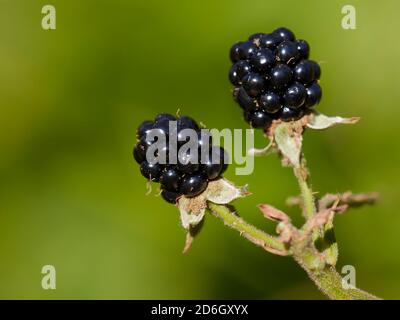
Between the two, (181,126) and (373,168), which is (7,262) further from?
(373,168)

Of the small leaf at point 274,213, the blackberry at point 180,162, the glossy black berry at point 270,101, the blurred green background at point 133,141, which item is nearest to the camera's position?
the small leaf at point 274,213

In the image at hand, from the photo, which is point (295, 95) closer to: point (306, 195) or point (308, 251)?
point (306, 195)

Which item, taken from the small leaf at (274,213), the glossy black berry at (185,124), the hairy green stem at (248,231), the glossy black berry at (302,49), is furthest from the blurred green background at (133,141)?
Result: the small leaf at (274,213)

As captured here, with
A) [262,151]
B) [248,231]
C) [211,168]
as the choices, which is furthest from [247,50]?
[248,231]

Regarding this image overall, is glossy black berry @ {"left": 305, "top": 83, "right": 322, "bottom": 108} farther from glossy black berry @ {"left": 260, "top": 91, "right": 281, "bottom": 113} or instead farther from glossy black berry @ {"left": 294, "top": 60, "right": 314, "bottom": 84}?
glossy black berry @ {"left": 260, "top": 91, "right": 281, "bottom": 113}

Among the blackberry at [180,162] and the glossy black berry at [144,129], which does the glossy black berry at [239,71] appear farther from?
the glossy black berry at [144,129]
